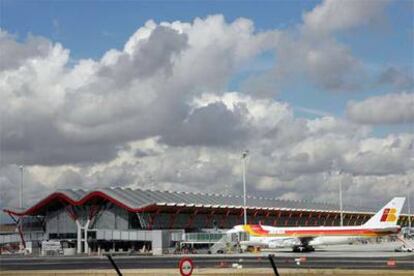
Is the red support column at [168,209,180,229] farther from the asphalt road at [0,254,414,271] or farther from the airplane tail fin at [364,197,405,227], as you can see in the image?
the asphalt road at [0,254,414,271]

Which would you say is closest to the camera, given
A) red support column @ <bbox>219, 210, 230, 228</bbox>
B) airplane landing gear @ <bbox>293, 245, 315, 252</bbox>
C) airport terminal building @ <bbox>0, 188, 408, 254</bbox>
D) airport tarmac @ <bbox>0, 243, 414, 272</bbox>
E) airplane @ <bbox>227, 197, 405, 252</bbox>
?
airport tarmac @ <bbox>0, 243, 414, 272</bbox>

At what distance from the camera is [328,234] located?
104938mm

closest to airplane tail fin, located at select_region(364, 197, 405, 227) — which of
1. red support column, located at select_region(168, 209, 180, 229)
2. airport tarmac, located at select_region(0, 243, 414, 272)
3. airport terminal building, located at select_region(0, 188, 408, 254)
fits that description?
airport tarmac, located at select_region(0, 243, 414, 272)

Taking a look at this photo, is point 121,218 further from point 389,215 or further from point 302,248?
point 389,215

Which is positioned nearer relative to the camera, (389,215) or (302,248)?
(302,248)

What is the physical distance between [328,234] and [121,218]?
141 ft

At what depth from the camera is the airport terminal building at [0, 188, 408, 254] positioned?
125375 mm

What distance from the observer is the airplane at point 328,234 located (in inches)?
4085

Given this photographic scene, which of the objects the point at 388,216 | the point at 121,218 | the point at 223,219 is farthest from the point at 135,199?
the point at 388,216

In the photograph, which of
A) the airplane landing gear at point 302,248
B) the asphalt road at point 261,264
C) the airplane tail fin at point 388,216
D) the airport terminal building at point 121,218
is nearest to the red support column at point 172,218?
the airport terminal building at point 121,218

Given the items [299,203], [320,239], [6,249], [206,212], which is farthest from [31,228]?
[299,203]

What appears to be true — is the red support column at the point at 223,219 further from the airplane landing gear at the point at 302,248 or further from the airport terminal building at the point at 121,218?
the airplane landing gear at the point at 302,248

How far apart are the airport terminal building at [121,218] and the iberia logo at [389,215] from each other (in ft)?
103

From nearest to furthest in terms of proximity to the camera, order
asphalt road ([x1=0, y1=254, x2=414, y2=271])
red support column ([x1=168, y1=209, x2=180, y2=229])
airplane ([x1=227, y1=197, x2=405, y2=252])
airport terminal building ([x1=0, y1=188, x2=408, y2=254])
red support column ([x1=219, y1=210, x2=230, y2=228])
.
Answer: asphalt road ([x1=0, y1=254, x2=414, y2=271]) → airplane ([x1=227, y1=197, x2=405, y2=252]) → airport terminal building ([x1=0, y1=188, x2=408, y2=254]) → red support column ([x1=168, y1=209, x2=180, y2=229]) → red support column ([x1=219, y1=210, x2=230, y2=228])
